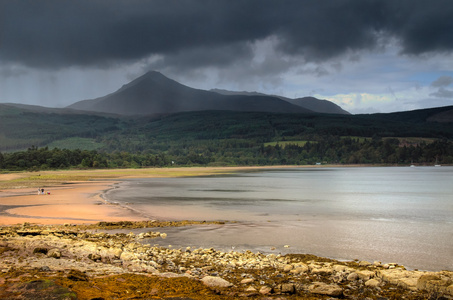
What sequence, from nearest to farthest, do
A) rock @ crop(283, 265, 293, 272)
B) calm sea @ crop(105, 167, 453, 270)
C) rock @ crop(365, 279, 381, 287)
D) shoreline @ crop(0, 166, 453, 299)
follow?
1. shoreline @ crop(0, 166, 453, 299)
2. rock @ crop(365, 279, 381, 287)
3. rock @ crop(283, 265, 293, 272)
4. calm sea @ crop(105, 167, 453, 270)

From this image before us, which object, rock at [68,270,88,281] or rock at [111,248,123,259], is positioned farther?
rock at [111,248,123,259]

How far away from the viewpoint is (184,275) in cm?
1149

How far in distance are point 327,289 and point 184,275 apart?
13.9 ft

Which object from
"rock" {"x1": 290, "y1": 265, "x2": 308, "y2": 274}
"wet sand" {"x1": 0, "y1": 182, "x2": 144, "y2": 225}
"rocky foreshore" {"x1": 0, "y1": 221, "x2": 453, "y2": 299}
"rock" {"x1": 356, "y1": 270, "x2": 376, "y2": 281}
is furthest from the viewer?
"wet sand" {"x1": 0, "y1": 182, "x2": 144, "y2": 225}

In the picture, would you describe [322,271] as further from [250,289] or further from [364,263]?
[250,289]

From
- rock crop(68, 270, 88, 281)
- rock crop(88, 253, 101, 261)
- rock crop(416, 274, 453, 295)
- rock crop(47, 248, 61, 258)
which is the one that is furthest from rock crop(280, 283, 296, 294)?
rock crop(47, 248, 61, 258)

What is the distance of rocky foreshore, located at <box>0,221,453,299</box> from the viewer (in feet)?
30.7

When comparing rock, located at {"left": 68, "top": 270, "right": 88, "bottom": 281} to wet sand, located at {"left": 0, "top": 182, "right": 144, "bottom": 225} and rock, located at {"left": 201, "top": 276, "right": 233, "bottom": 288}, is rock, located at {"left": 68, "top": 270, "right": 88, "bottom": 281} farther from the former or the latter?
wet sand, located at {"left": 0, "top": 182, "right": 144, "bottom": 225}

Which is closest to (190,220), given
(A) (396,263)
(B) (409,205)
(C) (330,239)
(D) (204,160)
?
(C) (330,239)

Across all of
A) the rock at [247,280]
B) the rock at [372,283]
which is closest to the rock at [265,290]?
the rock at [247,280]

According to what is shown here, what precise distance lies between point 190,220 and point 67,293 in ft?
52.7

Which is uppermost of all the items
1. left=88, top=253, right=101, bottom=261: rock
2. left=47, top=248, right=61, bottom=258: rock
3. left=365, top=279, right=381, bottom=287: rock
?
left=47, top=248, right=61, bottom=258: rock

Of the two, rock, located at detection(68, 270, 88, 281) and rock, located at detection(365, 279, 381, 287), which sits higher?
rock, located at detection(68, 270, 88, 281)

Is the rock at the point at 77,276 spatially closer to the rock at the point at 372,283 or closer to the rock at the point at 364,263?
the rock at the point at 372,283
